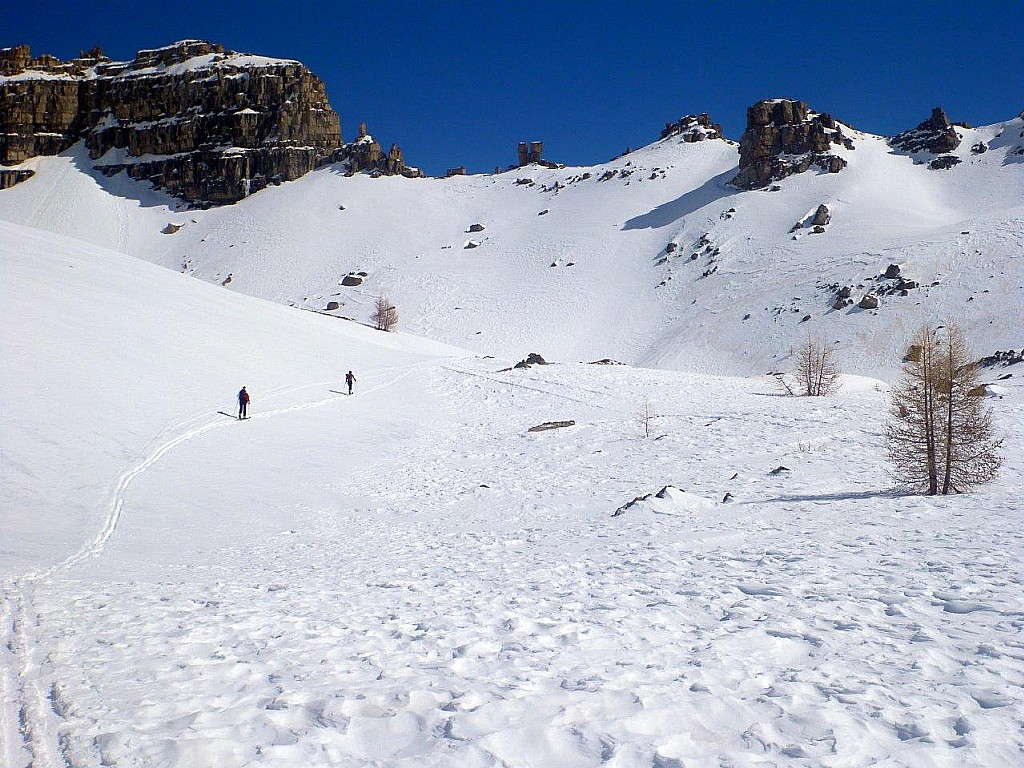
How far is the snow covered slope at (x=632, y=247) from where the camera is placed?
57.6m

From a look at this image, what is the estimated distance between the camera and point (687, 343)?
204 feet

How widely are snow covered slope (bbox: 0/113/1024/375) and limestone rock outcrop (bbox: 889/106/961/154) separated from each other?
11.4ft

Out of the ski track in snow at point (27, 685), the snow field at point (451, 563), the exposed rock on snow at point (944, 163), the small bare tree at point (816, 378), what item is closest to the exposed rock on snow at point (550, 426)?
the snow field at point (451, 563)

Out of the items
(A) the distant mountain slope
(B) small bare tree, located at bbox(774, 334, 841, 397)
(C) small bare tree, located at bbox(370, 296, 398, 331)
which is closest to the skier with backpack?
(A) the distant mountain slope

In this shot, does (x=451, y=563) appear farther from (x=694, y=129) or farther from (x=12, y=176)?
(x=12, y=176)

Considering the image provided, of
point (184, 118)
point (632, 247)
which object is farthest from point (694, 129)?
point (184, 118)

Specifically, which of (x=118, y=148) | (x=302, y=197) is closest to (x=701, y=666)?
(x=302, y=197)

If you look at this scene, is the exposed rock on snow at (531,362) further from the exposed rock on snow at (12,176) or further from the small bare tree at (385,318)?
the exposed rock on snow at (12,176)

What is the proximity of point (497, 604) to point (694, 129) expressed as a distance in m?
148

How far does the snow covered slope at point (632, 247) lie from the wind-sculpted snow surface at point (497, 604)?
130 feet

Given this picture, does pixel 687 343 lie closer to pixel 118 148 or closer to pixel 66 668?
pixel 66 668

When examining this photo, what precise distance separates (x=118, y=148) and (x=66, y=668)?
174491 mm

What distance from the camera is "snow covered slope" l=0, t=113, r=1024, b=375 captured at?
2267 inches

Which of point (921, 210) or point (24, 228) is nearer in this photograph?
point (24, 228)
